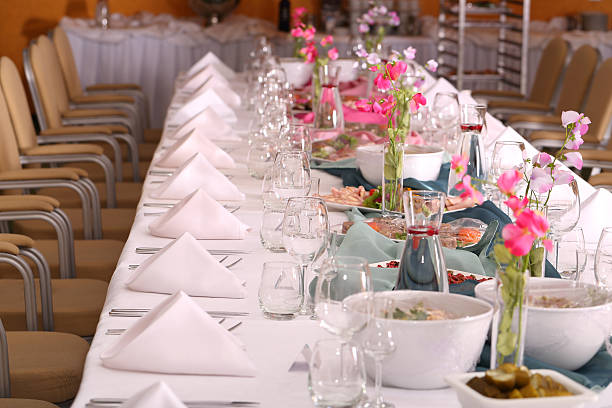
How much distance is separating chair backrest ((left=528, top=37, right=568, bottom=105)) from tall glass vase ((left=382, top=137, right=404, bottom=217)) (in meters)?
3.36

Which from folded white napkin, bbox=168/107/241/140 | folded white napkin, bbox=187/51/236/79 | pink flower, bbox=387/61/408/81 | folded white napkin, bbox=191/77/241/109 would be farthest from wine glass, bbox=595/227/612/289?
folded white napkin, bbox=187/51/236/79

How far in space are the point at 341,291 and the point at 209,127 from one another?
224 centimetres

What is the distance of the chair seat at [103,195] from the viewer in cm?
367

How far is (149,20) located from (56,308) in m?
5.50

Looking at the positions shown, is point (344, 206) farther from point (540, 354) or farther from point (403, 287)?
point (540, 354)

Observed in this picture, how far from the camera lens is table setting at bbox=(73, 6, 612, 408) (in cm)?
113

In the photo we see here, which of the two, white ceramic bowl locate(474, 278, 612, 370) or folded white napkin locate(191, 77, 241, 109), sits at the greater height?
folded white napkin locate(191, 77, 241, 109)

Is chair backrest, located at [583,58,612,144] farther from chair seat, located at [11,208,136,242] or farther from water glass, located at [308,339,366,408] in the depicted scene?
water glass, located at [308,339,366,408]

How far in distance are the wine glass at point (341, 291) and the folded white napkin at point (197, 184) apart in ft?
4.03

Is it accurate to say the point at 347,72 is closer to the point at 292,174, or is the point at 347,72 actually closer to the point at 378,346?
the point at 292,174

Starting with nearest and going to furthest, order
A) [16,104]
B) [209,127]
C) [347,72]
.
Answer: [209,127]
[16,104]
[347,72]

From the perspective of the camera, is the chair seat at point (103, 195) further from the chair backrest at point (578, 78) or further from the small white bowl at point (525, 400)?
the small white bowl at point (525, 400)

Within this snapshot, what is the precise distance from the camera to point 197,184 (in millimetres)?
2463

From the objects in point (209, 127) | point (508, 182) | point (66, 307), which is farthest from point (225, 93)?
point (508, 182)
